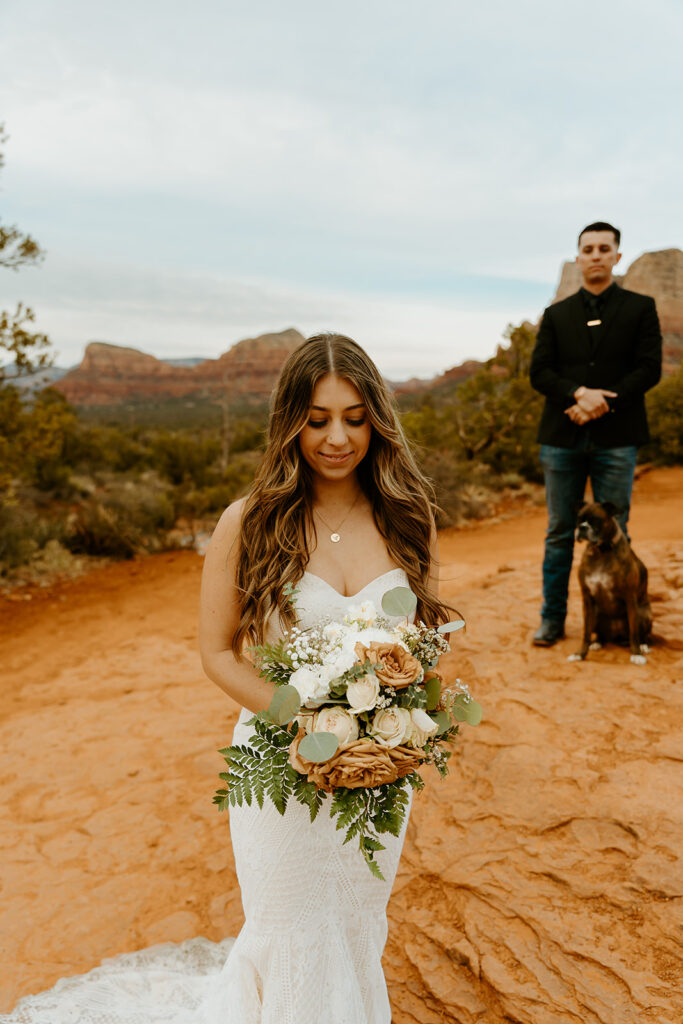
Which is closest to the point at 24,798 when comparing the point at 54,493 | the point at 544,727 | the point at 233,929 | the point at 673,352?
the point at 233,929

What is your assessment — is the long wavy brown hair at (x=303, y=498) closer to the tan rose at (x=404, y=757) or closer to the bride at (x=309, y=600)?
the bride at (x=309, y=600)

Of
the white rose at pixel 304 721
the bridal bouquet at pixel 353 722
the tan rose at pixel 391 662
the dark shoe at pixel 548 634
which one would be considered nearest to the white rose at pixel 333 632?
the bridal bouquet at pixel 353 722

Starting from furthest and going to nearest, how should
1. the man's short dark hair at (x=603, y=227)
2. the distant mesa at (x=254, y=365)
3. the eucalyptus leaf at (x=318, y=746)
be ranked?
1. the distant mesa at (x=254, y=365)
2. the man's short dark hair at (x=603, y=227)
3. the eucalyptus leaf at (x=318, y=746)

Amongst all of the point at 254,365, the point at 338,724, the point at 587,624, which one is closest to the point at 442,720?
the point at 338,724

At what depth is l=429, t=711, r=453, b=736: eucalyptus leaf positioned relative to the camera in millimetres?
1680

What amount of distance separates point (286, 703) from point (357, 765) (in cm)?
21

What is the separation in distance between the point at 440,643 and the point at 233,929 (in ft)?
6.97

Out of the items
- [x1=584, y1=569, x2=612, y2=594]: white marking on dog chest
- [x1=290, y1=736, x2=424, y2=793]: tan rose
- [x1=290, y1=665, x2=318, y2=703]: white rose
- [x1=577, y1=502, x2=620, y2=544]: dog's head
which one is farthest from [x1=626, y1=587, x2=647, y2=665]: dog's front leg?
[x1=290, y1=665, x2=318, y2=703]: white rose

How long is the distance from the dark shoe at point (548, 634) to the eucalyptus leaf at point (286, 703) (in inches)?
147

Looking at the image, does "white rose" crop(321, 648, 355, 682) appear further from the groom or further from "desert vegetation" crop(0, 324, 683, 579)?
"desert vegetation" crop(0, 324, 683, 579)

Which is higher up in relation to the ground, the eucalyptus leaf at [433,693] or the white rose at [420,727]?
the eucalyptus leaf at [433,693]

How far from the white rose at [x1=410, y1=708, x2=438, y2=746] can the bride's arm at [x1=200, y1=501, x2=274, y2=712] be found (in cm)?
66

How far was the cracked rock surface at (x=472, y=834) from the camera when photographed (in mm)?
2451

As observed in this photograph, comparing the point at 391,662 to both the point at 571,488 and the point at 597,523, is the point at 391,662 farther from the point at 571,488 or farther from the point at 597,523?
the point at 571,488
